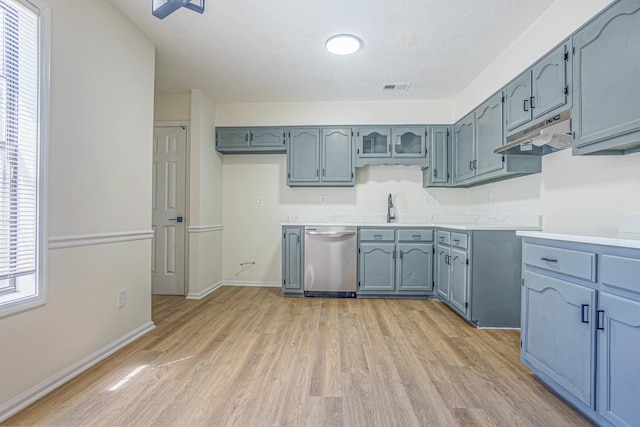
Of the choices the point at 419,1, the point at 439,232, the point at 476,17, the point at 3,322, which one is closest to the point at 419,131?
the point at 439,232

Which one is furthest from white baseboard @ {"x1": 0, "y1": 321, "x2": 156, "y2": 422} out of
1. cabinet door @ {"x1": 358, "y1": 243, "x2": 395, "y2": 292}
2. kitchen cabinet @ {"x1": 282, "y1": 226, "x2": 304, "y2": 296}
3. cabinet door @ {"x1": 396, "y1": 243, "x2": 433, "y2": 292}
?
cabinet door @ {"x1": 396, "y1": 243, "x2": 433, "y2": 292}

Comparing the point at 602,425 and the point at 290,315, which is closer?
the point at 602,425

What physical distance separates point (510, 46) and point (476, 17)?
601 millimetres

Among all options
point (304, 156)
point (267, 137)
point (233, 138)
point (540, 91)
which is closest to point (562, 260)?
point (540, 91)

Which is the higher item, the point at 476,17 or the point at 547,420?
the point at 476,17

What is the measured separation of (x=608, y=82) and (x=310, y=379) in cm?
225

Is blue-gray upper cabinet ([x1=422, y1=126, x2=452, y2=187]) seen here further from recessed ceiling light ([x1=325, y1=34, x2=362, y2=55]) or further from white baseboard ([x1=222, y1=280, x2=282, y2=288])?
white baseboard ([x1=222, y1=280, x2=282, y2=288])

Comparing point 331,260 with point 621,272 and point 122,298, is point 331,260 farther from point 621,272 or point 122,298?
point 621,272

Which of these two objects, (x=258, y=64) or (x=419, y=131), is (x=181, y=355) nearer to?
(x=258, y=64)

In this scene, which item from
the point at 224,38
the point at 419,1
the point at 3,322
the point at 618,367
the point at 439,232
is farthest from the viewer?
the point at 439,232

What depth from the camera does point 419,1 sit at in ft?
6.79

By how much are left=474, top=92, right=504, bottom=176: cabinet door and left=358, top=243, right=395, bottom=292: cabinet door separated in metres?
1.27

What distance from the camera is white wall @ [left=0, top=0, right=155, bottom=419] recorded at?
5.32 ft

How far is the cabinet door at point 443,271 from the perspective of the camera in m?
3.14
